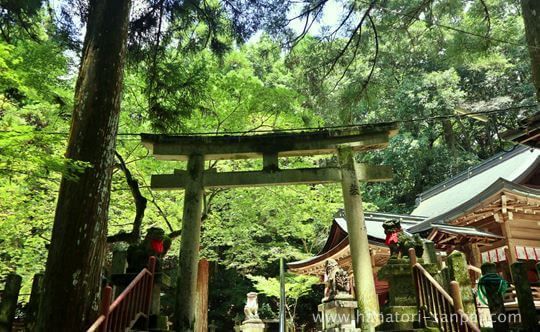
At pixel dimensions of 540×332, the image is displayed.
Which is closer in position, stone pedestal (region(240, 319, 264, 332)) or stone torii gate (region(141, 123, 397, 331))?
stone torii gate (region(141, 123, 397, 331))

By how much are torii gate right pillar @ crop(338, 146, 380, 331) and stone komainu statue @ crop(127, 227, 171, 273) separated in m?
3.87

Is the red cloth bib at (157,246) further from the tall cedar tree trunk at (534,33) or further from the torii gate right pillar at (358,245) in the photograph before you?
the tall cedar tree trunk at (534,33)

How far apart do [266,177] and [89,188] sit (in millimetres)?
4827

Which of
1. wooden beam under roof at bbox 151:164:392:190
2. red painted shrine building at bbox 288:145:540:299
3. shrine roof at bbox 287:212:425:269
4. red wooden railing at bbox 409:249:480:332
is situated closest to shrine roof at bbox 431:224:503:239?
red painted shrine building at bbox 288:145:540:299

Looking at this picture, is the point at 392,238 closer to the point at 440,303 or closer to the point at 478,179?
the point at 440,303

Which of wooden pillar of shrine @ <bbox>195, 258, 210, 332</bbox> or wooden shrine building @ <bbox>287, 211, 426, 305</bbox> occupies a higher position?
wooden shrine building @ <bbox>287, 211, 426, 305</bbox>

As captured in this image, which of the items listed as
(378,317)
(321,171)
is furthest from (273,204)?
(378,317)

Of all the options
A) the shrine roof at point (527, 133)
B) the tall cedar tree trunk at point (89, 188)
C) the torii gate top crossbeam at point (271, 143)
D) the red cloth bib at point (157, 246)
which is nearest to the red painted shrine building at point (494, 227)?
the shrine roof at point (527, 133)

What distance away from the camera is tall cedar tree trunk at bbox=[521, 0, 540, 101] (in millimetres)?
4754

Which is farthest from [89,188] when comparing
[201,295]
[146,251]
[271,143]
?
[271,143]

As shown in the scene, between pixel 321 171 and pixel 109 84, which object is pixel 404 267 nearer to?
pixel 321 171

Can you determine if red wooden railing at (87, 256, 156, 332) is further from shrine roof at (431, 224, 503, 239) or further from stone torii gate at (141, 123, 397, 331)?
shrine roof at (431, 224, 503, 239)

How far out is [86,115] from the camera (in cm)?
509

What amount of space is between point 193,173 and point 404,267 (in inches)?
197
